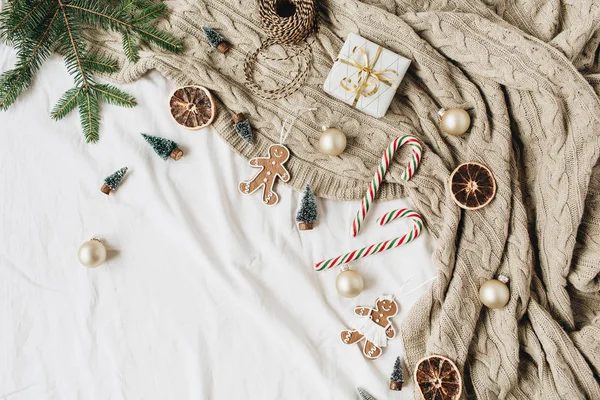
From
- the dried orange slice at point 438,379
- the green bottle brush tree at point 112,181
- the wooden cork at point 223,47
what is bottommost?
the dried orange slice at point 438,379

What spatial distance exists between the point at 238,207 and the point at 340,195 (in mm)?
263

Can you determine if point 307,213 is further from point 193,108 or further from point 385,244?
point 193,108

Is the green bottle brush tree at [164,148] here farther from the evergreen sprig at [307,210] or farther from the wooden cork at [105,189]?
the evergreen sprig at [307,210]

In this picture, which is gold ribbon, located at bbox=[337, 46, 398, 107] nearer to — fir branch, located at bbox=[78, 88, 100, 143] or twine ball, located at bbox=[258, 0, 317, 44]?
twine ball, located at bbox=[258, 0, 317, 44]

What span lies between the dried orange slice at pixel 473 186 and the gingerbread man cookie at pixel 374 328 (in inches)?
12.0

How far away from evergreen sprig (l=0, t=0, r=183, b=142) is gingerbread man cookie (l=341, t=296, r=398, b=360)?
81 centimetres

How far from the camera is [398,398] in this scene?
115 cm

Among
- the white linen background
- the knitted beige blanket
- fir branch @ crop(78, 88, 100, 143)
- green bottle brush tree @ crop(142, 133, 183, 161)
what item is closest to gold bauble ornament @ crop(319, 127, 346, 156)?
the knitted beige blanket

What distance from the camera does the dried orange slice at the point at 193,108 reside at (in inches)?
49.1

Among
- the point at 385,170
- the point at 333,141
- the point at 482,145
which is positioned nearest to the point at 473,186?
the point at 482,145

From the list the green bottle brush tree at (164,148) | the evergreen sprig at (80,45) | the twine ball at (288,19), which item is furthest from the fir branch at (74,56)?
the twine ball at (288,19)

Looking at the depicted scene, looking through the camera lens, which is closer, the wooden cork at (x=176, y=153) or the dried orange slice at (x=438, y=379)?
the dried orange slice at (x=438, y=379)

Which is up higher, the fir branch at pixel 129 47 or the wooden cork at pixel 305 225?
the fir branch at pixel 129 47

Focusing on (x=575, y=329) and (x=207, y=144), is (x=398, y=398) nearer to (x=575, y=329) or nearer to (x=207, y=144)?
(x=575, y=329)
